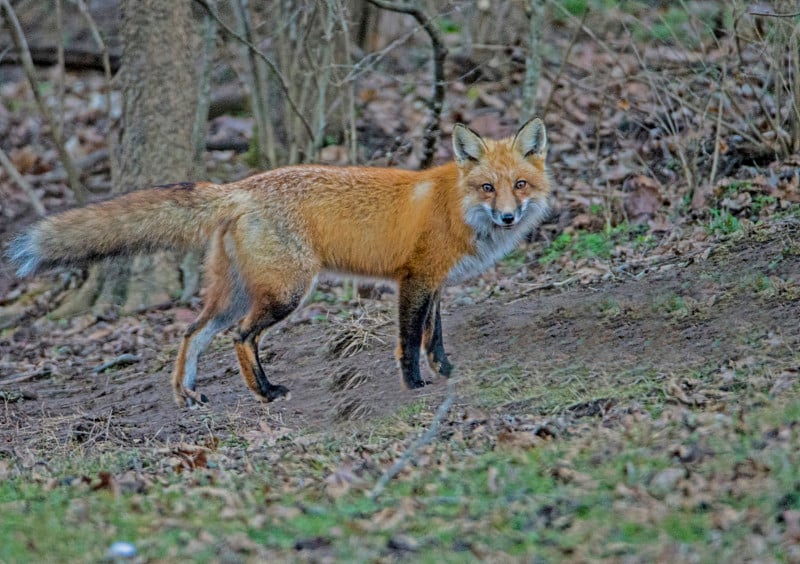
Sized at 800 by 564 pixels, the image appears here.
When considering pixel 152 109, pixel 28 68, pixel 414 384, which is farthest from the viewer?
pixel 28 68

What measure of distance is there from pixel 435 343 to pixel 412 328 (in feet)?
1.43

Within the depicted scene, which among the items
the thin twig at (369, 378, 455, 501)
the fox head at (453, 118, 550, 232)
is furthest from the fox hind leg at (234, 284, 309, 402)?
the fox head at (453, 118, 550, 232)

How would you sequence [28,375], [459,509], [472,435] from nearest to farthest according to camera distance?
[459,509], [472,435], [28,375]

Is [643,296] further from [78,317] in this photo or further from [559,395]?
[78,317]

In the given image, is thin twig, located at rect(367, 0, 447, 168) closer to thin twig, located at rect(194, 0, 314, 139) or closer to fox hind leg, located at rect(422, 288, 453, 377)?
thin twig, located at rect(194, 0, 314, 139)

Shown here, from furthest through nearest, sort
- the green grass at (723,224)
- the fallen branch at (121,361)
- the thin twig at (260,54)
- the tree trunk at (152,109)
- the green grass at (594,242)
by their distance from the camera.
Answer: the tree trunk at (152,109)
the green grass at (594,242)
the thin twig at (260,54)
the fallen branch at (121,361)
the green grass at (723,224)

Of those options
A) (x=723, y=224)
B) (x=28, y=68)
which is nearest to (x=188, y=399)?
(x=28, y=68)

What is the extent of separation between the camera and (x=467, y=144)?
781 centimetres

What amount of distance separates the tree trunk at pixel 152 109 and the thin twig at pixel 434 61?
2664 millimetres

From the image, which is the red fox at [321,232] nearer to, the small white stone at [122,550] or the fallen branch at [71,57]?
the small white stone at [122,550]

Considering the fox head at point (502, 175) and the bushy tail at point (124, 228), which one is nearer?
the bushy tail at point (124, 228)

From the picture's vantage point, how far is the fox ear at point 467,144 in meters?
7.80

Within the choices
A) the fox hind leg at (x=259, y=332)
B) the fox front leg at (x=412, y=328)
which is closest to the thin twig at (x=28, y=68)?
the fox hind leg at (x=259, y=332)

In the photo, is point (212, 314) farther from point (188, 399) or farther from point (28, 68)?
point (28, 68)
